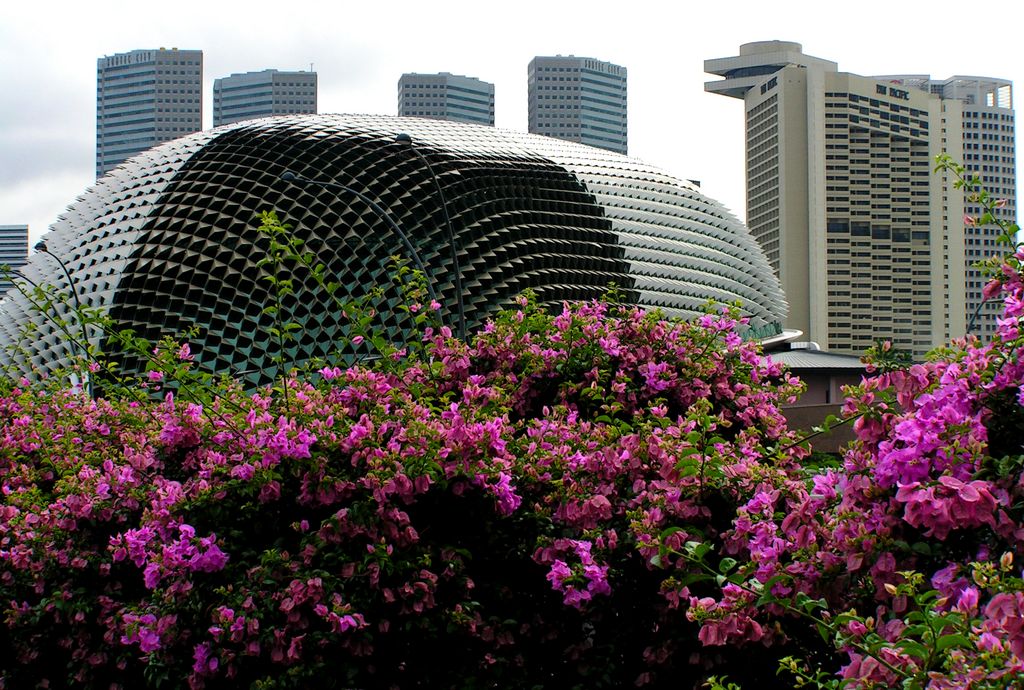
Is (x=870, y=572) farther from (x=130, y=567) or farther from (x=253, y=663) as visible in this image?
(x=130, y=567)

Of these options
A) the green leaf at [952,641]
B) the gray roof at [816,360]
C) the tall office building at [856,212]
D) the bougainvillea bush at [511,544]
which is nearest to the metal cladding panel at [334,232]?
the gray roof at [816,360]

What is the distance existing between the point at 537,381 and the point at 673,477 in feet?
14.5

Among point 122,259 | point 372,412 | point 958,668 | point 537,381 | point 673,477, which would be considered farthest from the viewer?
point 122,259

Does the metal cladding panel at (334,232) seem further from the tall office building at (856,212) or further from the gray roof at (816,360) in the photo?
the tall office building at (856,212)

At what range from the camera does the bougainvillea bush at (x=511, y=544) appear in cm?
575

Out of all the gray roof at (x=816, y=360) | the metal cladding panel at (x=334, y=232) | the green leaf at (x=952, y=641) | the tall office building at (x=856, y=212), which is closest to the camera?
the green leaf at (x=952, y=641)

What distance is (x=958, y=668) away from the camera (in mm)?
4457

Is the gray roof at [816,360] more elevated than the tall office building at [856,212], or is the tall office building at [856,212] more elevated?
the tall office building at [856,212]

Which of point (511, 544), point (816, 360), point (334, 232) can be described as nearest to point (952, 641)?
point (511, 544)

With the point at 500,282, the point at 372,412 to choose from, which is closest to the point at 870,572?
the point at 372,412

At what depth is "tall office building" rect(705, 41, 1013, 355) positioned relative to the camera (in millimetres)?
189625

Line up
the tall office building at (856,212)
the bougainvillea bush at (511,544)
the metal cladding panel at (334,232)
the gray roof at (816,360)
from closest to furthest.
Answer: the bougainvillea bush at (511,544)
the metal cladding panel at (334,232)
the gray roof at (816,360)
the tall office building at (856,212)

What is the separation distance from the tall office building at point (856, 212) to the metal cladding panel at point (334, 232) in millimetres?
121829

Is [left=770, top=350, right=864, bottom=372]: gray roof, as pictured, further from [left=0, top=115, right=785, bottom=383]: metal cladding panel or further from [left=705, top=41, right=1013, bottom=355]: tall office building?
[left=705, top=41, right=1013, bottom=355]: tall office building
